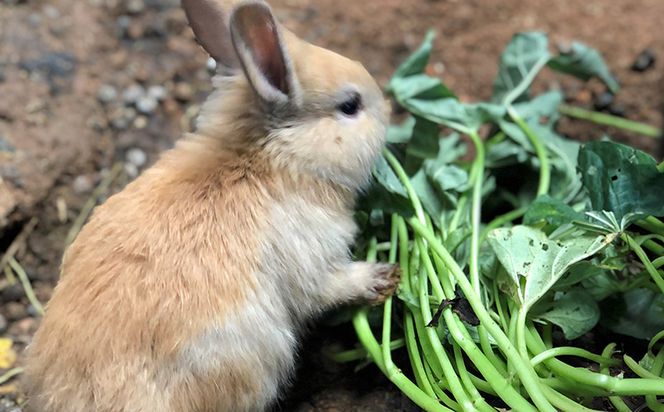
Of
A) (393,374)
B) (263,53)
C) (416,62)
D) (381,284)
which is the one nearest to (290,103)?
(263,53)

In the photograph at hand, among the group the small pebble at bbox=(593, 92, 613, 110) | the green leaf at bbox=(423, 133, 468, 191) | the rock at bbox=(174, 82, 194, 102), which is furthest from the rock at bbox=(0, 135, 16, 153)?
the small pebble at bbox=(593, 92, 613, 110)

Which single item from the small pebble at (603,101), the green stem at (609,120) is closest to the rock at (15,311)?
the green stem at (609,120)

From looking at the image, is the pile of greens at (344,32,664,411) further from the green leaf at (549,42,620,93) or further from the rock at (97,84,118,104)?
the rock at (97,84,118,104)

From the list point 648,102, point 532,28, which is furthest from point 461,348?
point 532,28

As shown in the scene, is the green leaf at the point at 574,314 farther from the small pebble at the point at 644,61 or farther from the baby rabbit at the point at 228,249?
the small pebble at the point at 644,61

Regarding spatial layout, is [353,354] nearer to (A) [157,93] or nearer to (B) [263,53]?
(B) [263,53]
